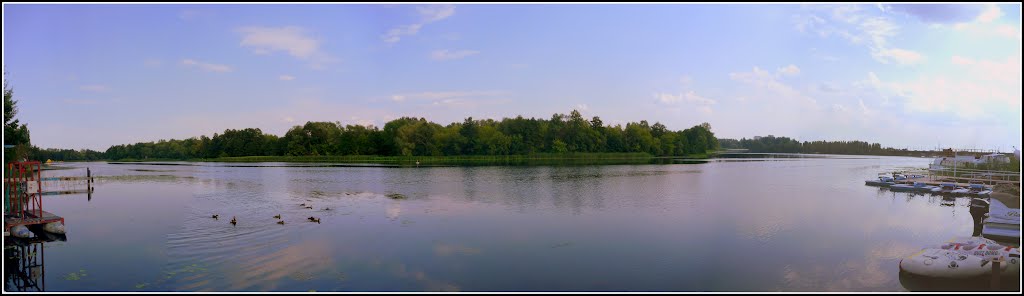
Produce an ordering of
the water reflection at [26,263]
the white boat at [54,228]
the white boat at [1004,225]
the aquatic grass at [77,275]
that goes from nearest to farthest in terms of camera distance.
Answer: the water reflection at [26,263] → the aquatic grass at [77,275] → the white boat at [54,228] → the white boat at [1004,225]

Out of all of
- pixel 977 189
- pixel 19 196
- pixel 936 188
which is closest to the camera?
pixel 19 196

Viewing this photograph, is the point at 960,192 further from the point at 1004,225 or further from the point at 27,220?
the point at 27,220

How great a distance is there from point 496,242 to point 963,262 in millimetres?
11296

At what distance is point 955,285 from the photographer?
38.6ft

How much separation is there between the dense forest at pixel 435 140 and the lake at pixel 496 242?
63.8 m

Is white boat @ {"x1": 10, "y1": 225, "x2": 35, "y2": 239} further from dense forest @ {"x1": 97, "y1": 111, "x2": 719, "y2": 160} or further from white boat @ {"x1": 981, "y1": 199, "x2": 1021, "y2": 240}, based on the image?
dense forest @ {"x1": 97, "y1": 111, "x2": 719, "y2": 160}

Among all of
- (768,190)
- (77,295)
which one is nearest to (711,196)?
(768,190)

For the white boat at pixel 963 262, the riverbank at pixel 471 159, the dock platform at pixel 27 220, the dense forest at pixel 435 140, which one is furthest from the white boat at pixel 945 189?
the dense forest at pixel 435 140

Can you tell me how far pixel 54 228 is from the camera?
16797mm

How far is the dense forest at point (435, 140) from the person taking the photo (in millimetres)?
93438

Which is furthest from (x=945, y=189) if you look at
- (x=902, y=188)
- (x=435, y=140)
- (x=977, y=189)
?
(x=435, y=140)

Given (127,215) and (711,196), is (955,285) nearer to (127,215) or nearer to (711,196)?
(711,196)

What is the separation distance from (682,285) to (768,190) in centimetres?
2470

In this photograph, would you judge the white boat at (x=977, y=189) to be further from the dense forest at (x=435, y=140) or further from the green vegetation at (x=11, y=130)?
the dense forest at (x=435, y=140)
